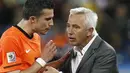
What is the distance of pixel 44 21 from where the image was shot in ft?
21.4

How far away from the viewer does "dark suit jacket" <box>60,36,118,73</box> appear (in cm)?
641

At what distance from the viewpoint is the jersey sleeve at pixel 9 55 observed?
20.5 feet

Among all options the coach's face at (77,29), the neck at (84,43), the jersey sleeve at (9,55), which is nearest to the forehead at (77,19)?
the coach's face at (77,29)

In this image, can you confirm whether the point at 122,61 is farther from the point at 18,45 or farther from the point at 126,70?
the point at 18,45

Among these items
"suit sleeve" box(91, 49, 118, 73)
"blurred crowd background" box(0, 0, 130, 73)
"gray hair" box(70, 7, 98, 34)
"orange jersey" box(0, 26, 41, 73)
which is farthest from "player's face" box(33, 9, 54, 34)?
"blurred crowd background" box(0, 0, 130, 73)

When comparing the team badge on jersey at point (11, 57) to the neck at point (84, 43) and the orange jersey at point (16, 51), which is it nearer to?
the orange jersey at point (16, 51)

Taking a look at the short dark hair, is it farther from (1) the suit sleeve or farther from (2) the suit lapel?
(1) the suit sleeve

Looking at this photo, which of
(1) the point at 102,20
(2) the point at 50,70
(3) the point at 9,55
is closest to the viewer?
(3) the point at 9,55

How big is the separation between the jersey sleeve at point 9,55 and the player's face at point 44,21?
0.36 m

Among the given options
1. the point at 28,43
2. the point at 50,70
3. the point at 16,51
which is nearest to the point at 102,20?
the point at 28,43

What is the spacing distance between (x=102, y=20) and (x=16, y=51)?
7940mm

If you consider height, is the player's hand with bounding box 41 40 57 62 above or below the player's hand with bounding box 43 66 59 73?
above

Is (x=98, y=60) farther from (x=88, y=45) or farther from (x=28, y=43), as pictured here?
(x=28, y=43)

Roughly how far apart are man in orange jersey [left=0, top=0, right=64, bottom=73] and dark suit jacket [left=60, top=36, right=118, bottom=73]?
395 mm
